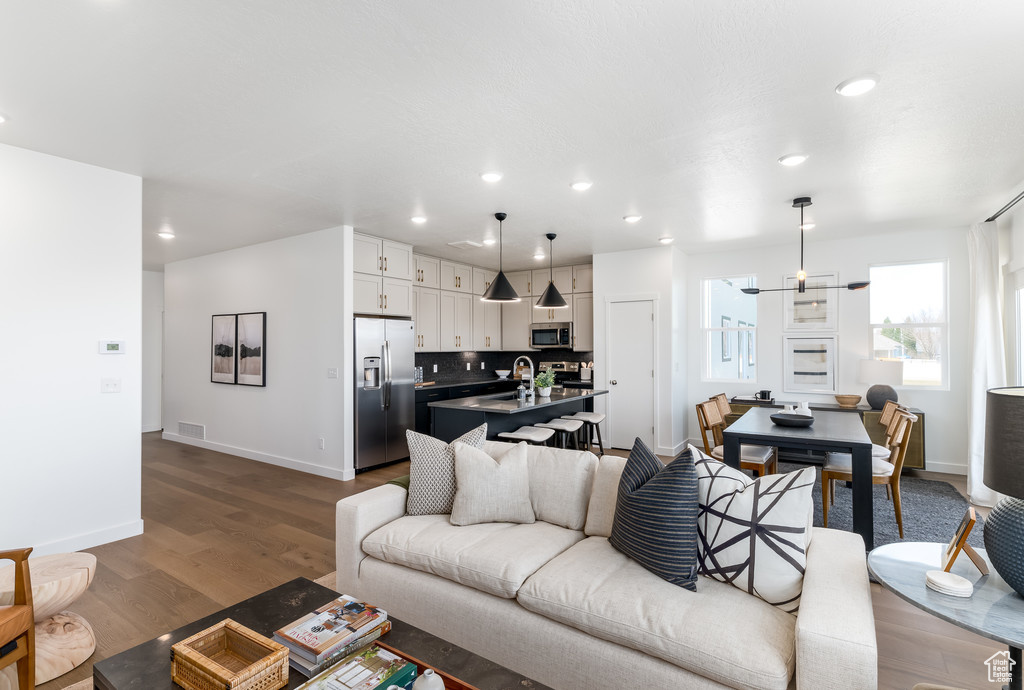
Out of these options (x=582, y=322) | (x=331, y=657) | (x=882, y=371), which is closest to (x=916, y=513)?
(x=882, y=371)

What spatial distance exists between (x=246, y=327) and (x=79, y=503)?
299 cm

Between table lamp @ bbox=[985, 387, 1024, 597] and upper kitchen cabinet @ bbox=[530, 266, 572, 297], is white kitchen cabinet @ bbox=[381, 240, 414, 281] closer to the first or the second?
upper kitchen cabinet @ bbox=[530, 266, 572, 297]

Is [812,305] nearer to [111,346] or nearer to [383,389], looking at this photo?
[383,389]

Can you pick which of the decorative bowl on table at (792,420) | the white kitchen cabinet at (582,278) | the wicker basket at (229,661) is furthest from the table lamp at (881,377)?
the wicker basket at (229,661)

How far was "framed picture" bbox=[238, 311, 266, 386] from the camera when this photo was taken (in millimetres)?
6027

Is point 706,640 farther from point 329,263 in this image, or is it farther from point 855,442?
Answer: point 329,263

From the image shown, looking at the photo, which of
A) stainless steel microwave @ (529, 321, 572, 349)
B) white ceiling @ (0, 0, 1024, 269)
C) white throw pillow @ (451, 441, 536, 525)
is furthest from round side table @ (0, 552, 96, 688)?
stainless steel microwave @ (529, 321, 572, 349)

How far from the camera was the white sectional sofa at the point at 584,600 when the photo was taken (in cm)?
150

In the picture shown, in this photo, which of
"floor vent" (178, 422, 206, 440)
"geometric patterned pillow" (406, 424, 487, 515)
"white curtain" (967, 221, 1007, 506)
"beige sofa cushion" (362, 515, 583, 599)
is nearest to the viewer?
"beige sofa cushion" (362, 515, 583, 599)

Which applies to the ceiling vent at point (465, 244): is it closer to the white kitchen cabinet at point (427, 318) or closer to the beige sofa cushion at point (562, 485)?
the white kitchen cabinet at point (427, 318)

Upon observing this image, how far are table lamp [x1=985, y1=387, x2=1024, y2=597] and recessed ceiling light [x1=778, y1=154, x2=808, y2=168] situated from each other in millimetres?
2270

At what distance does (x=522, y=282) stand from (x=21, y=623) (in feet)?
21.9

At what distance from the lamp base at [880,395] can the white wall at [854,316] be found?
0.74 ft

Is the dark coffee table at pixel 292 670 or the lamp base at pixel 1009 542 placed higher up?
the lamp base at pixel 1009 542
